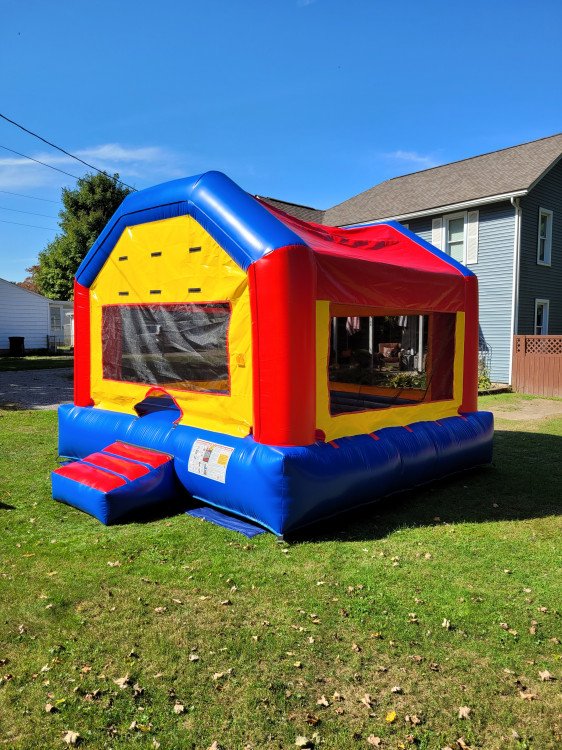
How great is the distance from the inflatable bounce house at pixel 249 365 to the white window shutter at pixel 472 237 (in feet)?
34.1

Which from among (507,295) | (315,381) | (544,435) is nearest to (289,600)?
(315,381)

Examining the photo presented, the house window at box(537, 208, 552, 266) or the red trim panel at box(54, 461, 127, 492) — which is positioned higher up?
the house window at box(537, 208, 552, 266)

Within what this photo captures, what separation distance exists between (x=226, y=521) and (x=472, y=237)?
14.5 meters

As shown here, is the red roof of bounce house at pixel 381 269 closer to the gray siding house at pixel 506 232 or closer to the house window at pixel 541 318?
the gray siding house at pixel 506 232

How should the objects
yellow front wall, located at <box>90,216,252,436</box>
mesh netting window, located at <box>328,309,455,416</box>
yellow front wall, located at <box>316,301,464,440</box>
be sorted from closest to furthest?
yellow front wall, located at <box>316,301,464,440</box> < yellow front wall, located at <box>90,216,252,436</box> < mesh netting window, located at <box>328,309,455,416</box>

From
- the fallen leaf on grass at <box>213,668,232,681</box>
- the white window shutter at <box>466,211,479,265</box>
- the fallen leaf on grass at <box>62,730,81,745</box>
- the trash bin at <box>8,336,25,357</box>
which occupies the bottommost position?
the fallen leaf on grass at <box>62,730,81,745</box>

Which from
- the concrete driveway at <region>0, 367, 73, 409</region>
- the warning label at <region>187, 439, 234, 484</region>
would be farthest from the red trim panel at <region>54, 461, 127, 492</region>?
the concrete driveway at <region>0, 367, 73, 409</region>

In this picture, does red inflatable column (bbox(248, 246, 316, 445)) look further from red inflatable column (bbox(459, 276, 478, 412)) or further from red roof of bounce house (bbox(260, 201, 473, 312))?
red inflatable column (bbox(459, 276, 478, 412))

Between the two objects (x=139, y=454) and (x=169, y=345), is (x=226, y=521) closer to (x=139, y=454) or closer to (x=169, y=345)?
(x=139, y=454)

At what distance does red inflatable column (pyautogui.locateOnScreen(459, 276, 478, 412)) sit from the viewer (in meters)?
7.31

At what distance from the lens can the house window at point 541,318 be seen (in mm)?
17703

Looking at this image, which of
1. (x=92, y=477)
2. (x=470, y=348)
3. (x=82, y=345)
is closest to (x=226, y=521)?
(x=92, y=477)

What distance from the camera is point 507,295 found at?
656 inches

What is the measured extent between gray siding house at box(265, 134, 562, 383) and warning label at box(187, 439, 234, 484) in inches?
505
